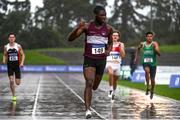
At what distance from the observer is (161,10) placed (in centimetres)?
13012

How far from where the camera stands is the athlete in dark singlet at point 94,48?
11.7 m

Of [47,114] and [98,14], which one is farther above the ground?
[98,14]

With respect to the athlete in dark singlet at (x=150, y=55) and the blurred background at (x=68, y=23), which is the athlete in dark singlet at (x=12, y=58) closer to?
the athlete in dark singlet at (x=150, y=55)

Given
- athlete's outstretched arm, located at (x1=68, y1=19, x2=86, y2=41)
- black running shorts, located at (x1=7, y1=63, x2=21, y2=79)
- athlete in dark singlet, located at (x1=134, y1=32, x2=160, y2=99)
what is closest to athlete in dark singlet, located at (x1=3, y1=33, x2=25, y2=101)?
black running shorts, located at (x1=7, y1=63, x2=21, y2=79)

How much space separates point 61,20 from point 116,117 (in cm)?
11470

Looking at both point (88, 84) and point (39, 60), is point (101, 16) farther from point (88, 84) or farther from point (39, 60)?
point (39, 60)

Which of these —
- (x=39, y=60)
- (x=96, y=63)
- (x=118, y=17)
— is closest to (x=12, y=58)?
(x=96, y=63)

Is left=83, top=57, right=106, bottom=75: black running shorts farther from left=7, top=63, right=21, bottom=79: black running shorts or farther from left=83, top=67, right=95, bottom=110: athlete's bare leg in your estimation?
left=7, top=63, right=21, bottom=79: black running shorts

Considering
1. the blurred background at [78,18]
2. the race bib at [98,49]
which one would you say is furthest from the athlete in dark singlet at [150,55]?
the blurred background at [78,18]

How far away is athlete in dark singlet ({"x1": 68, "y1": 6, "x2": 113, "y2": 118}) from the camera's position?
1167 centimetres

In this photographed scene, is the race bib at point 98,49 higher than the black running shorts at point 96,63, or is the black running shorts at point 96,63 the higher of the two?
the race bib at point 98,49

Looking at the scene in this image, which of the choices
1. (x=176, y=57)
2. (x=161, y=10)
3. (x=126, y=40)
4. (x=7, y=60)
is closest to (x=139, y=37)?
(x=126, y=40)

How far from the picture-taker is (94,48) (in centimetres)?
1185

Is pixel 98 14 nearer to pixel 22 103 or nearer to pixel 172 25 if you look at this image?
pixel 22 103
